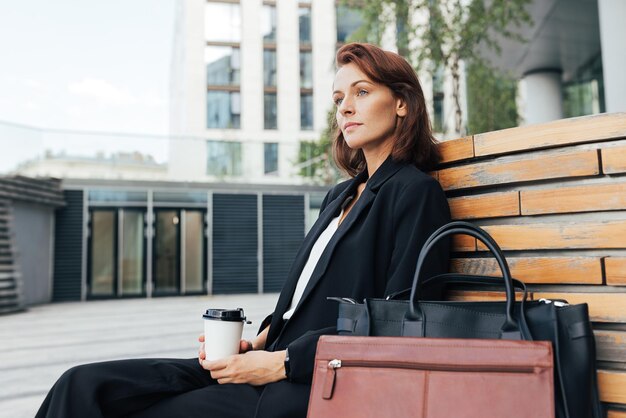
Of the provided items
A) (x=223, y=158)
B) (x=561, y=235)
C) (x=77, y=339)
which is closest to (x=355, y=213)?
(x=561, y=235)

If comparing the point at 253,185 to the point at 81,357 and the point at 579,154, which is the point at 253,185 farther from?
the point at 579,154

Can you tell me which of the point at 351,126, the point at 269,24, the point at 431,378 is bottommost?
the point at 431,378

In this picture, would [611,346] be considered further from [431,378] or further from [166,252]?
[166,252]

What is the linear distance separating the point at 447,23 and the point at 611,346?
10832 millimetres

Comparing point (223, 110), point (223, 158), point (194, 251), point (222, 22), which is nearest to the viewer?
point (194, 251)

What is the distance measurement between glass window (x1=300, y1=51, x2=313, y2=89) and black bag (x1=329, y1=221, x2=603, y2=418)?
2799 centimetres

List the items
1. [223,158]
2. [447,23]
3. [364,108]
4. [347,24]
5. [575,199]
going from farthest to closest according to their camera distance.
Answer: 1. [347,24]
2. [223,158]
3. [447,23]
4. [364,108]
5. [575,199]

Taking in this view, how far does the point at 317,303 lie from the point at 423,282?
0.41m

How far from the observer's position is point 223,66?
2817 centimetres

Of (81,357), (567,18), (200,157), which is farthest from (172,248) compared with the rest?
(567,18)

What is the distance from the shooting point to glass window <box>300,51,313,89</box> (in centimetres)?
2872

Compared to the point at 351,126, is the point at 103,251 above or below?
below

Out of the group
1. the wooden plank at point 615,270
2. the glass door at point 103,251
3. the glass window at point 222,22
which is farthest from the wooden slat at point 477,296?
the glass window at point 222,22

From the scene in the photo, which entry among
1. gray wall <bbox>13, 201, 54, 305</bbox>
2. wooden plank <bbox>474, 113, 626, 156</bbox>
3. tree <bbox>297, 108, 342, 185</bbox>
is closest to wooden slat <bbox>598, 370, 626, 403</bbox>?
wooden plank <bbox>474, 113, 626, 156</bbox>
